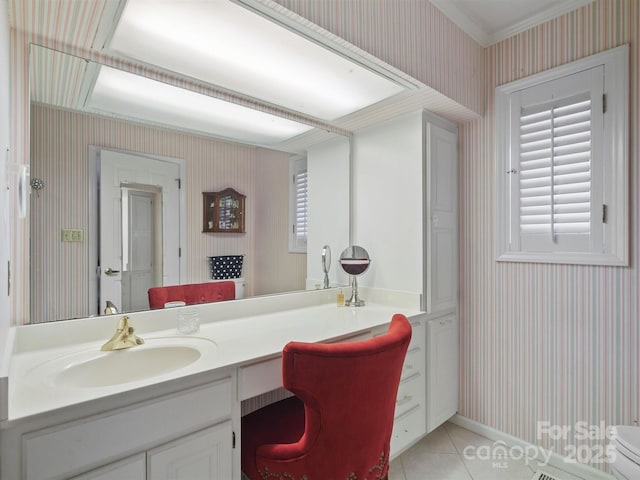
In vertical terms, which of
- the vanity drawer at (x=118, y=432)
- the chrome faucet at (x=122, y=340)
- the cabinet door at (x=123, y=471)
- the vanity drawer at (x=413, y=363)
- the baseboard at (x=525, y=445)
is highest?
the chrome faucet at (x=122, y=340)

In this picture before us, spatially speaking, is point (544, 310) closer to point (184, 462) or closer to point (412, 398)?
point (412, 398)

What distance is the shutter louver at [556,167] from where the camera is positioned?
1786 mm

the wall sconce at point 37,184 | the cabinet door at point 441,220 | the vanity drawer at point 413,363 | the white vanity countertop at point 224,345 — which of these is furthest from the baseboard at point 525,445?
the wall sconce at point 37,184

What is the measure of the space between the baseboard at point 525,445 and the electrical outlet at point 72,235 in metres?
2.45

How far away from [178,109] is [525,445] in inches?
106

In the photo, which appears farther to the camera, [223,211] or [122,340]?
[223,211]

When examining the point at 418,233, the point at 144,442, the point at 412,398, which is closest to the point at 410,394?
the point at 412,398

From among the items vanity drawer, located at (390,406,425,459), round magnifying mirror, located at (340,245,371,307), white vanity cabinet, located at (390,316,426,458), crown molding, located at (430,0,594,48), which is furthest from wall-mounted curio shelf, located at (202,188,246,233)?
crown molding, located at (430,0,594,48)

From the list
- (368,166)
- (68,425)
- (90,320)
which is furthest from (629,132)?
(90,320)

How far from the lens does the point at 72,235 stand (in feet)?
4.50

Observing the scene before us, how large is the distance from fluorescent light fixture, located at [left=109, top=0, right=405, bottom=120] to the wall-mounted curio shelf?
550mm

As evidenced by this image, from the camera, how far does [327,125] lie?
89.0 inches

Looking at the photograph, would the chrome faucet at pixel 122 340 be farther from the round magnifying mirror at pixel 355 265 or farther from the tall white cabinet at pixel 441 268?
the tall white cabinet at pixel 441 268

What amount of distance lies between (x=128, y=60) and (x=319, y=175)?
1.22 metres
